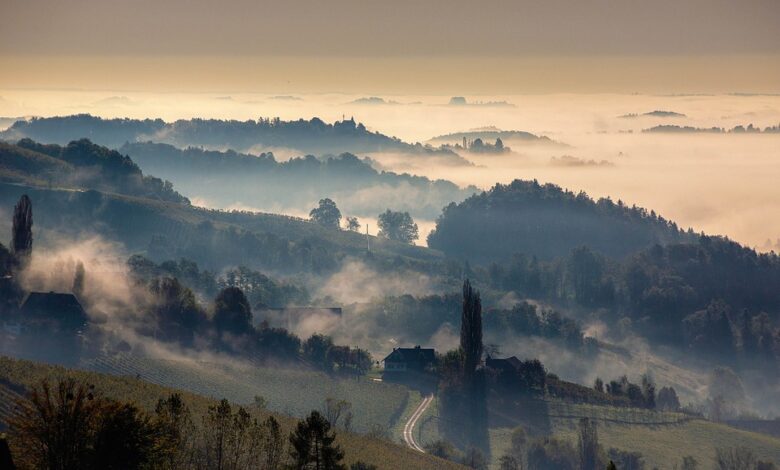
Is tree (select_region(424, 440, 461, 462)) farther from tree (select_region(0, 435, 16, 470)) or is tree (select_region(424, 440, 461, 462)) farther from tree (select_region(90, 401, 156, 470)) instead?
tree (select_region(0, 435, 16, 470))

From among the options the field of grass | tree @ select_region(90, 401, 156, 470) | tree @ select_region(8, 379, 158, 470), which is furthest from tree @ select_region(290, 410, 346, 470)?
the field of grass

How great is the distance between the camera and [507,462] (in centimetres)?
19162

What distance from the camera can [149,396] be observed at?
158 metres

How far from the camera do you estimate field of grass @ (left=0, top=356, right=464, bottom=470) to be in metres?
154

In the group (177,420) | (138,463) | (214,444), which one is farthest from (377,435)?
(138,463)

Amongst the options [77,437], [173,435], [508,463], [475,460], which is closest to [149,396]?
[173,435]

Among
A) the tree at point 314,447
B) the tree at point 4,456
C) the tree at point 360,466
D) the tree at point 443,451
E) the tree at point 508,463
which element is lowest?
the tree at point 508,463

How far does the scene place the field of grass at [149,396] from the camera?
15350cm

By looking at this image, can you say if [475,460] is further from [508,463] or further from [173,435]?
[173,435]

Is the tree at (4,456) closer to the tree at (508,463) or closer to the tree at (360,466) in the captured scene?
the tree at (360,466)

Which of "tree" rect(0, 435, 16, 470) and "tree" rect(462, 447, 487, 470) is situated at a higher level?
"tree" rect(0, 435, 16, 470)

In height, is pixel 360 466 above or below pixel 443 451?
above

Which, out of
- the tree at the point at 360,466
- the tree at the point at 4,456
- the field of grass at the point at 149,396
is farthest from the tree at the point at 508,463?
the tree at the point at 4,456

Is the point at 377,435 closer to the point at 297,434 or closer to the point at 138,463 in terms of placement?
the point at 297,434
